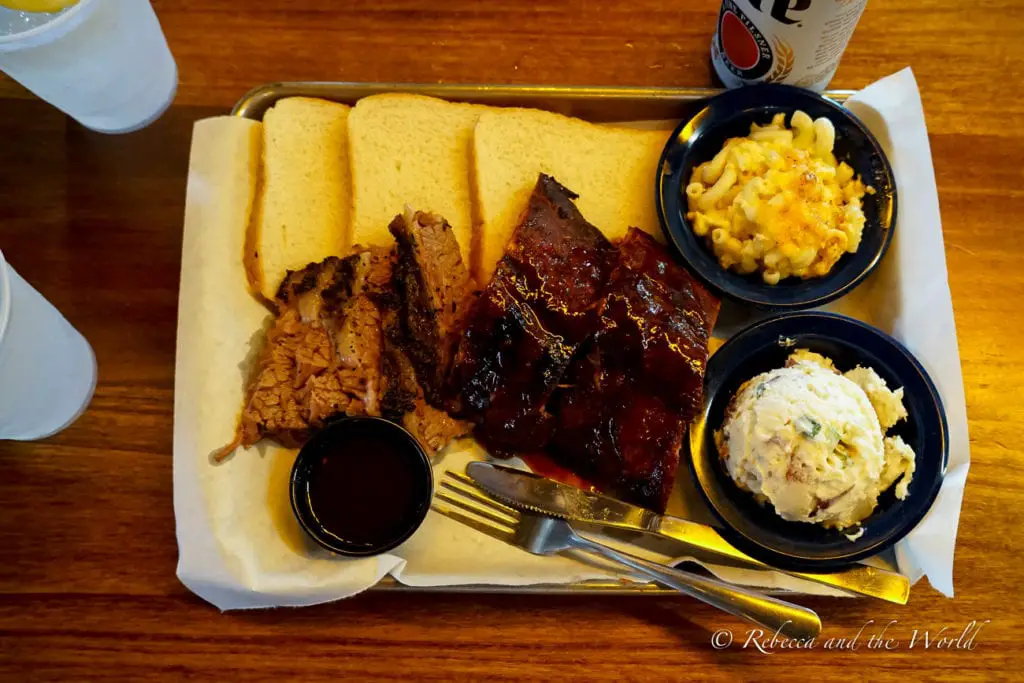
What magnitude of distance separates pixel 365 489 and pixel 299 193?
1.04 m

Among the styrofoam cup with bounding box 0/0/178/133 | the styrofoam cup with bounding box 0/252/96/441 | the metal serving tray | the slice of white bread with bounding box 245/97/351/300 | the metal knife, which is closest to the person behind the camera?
the styrofoam cup with bounding box 0/252/96/441

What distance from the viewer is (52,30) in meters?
2.13

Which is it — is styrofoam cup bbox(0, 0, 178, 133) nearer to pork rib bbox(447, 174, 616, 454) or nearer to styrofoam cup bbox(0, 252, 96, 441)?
styrofoam cup bbox(0, 252, 96, 441)

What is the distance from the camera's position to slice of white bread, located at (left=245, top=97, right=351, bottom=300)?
8.30ft

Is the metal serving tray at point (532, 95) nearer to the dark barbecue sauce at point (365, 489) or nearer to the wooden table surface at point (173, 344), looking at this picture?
the wooden table surface at point (173, 344)

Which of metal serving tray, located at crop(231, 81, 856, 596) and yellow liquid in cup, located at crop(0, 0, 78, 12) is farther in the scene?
metal serving tray, located at crop(231, 81, 856, 596)

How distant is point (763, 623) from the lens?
7.23ft

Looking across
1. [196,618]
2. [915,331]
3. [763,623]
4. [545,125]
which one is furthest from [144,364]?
[915,331]

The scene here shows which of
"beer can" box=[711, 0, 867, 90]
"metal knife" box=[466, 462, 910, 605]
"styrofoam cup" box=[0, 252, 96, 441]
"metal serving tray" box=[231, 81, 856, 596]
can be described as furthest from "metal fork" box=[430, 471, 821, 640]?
→ "beer can" box=[711, 0, 867, 90]

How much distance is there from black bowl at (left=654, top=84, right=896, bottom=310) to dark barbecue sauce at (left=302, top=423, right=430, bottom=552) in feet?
3.57

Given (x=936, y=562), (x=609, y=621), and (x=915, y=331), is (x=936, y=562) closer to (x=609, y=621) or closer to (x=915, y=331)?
(x=915, y=331)

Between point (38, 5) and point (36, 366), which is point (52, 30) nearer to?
point (38, 5)

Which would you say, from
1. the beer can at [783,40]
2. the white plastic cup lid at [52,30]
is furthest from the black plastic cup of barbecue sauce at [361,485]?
the beer can at [783,40]

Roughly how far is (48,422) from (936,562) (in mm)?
2751
